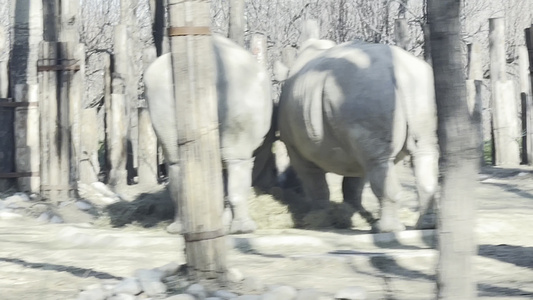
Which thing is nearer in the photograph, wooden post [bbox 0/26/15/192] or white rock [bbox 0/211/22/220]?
white rock [bbox 0/211/22/220]

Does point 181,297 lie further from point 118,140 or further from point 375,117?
point 118,140

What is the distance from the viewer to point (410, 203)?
10422 mm

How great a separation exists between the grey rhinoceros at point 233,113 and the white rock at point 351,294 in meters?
3.28

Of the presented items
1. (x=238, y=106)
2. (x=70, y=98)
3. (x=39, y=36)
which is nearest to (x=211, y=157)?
(x=238, y=106)

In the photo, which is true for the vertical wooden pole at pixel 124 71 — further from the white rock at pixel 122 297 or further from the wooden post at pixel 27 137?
the white rock at pixel 122 297

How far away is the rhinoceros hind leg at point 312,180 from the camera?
9234 mm

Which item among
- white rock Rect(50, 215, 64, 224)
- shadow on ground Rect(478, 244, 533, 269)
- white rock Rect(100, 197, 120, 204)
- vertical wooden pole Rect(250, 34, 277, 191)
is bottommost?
shadow on ground Rect(478, 244, 533, 269)

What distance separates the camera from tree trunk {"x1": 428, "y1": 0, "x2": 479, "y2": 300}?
4.38 m

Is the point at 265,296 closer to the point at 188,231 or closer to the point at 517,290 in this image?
the point at 188,231

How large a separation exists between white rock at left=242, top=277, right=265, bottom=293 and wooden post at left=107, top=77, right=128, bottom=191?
756 centimetres

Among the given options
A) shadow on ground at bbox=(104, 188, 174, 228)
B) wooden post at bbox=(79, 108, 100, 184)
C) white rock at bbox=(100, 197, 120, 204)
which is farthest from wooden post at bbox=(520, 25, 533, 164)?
wooden post at bbox=(79, 108, 100, 184)

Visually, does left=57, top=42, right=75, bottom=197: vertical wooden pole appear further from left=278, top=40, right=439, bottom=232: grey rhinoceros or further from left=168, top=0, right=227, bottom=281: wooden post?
left=168, top=0, right=227, bottom=281: wooden post

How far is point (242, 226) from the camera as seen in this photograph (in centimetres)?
850

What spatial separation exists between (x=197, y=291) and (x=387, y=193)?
3109 millimetres
